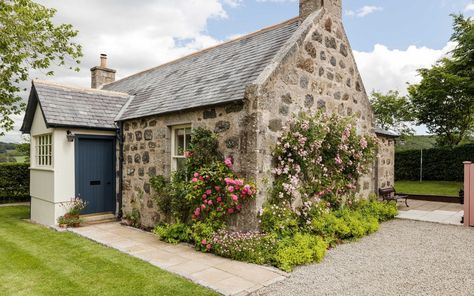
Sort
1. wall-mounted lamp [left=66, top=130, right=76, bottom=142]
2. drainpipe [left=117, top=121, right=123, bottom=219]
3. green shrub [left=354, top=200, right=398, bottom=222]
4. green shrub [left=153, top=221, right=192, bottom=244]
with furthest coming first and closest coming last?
drainpipe [left=117, top=121, right=123, bottom=219]
wall-mounted lamp [left=66, top=130, right=76, bottom=142]
green shrub [left=354, top=200, right=398, bottom=222]
green shrub [left=153, top=221, right=192, bottom=244]

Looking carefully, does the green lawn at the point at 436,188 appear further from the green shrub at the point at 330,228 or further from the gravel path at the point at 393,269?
the green shrub at the point at 330,228

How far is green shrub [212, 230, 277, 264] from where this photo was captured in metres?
5.39

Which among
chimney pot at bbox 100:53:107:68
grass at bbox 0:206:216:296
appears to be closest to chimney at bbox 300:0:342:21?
grass at bbox 0:206:216:296

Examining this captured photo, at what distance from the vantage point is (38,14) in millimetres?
12789

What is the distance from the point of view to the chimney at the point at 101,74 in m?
16.8

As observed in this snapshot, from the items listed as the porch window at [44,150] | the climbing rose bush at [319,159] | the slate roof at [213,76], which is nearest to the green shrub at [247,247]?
the climbing rose bush at [319,159]

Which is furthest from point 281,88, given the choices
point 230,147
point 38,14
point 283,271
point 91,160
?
point 38,14

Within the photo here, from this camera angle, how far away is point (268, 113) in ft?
20.1

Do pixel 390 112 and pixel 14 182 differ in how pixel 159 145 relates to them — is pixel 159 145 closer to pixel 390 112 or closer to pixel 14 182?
pixel 14 182

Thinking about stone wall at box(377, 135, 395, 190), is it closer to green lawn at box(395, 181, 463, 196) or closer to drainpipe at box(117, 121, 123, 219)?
green lawn at box(395, 181, 463, 196)

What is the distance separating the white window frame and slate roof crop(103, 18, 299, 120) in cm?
224

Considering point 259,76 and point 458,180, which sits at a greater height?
point 259,76

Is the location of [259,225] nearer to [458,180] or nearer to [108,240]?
[108,240]

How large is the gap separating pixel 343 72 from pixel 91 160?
7942mm
